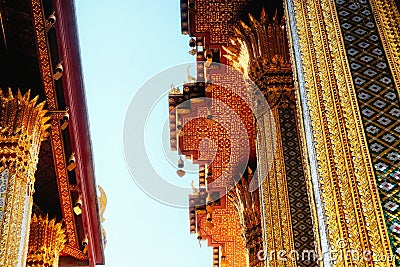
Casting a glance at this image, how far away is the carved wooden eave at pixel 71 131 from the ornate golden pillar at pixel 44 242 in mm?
210

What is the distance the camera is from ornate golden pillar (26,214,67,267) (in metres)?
10.1

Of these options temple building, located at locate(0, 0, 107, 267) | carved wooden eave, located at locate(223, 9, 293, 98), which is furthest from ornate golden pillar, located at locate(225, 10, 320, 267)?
temple building, located at locate(0, 0, 107, 267)

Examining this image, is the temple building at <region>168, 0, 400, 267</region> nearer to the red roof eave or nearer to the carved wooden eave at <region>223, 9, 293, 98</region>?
the carved wooden eave at <region>223, 9, 293, 98</region>

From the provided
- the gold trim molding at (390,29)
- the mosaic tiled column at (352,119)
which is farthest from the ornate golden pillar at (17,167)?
the gold trim molding at (390,29)

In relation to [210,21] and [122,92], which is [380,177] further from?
[122,92]

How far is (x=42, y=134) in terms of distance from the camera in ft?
29.0

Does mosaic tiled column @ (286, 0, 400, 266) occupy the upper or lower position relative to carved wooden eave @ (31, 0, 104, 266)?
lower

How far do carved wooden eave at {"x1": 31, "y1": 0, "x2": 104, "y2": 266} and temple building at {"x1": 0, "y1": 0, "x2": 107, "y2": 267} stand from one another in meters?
0.01

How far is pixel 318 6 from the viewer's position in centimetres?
514

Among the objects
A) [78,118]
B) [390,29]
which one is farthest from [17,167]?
[390,29]

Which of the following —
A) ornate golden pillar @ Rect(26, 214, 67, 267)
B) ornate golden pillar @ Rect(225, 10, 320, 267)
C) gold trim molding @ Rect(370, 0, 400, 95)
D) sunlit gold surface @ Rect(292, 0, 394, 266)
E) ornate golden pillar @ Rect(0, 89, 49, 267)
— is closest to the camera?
sunlit gold surface @ Rect(292, 0, 394, 266)

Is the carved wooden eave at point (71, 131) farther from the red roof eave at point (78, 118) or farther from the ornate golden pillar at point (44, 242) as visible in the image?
the ornate golden pillar at point (44, 242)

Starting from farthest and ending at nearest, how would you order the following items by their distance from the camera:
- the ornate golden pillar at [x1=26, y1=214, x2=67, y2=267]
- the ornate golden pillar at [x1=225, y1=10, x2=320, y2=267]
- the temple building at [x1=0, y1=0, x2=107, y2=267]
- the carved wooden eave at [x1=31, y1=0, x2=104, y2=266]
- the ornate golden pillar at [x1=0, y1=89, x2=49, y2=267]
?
the ornate golden pillar at [x1=26, y1=214, x2=67, y2=267] → the carved wooden eave at [x1=31, y1=0, x2=104, y2=266] → the temple building at [x1=0, y1=0, x2=107, y2=267] → the ornate golden pillar at [x1=0, y1=89, x2=49, y2=267] → the ornate golden pillar at [x1=225, y1=10, x2=320, y2=267]

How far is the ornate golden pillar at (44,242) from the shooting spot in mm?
10109
